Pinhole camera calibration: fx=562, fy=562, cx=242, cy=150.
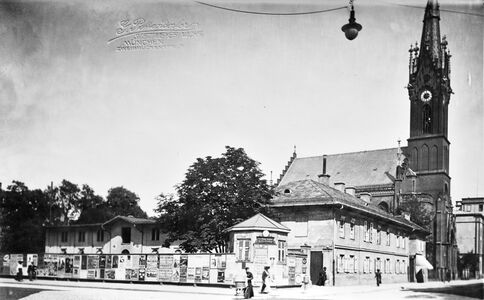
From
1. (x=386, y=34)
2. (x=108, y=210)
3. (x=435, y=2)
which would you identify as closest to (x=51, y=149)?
(x=386, y=34)

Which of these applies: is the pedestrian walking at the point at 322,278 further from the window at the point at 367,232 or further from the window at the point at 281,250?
the window at the point at 367,232

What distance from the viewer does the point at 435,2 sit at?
1795 centimetres

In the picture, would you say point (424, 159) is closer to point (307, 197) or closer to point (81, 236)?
point (81, 236)

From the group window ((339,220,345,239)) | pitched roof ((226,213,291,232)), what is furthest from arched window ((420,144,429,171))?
pitched roof ((226,213,291,232))

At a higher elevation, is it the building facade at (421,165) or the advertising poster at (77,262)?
the building facade at (421,165)

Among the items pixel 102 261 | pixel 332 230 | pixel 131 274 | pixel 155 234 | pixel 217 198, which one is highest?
pixel 217 198

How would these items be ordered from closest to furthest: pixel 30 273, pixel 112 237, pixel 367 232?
pixel 30 273
pixel 367 232
pixel 112 237

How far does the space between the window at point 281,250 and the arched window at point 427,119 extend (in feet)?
188

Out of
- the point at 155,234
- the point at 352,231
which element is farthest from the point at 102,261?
the point at 155,234

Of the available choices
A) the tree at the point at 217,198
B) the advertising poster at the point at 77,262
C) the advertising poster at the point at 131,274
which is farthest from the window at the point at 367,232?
the advertising poster at the point at 77,262

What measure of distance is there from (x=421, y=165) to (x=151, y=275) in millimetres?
58539

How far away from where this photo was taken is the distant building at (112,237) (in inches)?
1964

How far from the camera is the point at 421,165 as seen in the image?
7969 cm

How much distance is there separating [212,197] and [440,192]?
51078 mm
